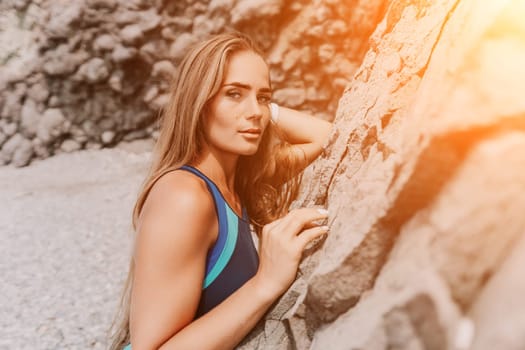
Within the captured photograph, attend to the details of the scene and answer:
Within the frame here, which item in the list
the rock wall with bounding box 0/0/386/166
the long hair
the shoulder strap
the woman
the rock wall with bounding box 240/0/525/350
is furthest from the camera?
the rock wall with bounding box 0/0/386/166

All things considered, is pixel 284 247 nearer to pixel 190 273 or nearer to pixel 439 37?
pixel 190 273

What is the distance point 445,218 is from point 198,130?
3.38 feet

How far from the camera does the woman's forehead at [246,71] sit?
1.66 m

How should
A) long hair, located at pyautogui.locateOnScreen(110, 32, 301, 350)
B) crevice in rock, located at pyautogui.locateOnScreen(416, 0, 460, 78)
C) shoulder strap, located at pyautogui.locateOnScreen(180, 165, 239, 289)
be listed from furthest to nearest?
long hair, located at pyautogui.locateOnScreen(110, 32, 301, 350)
shoulder strap, located at pyautogui.locateOnScreen(180, 165, 239, 289)
crevice in rock, located at pyautogui.locateOnScreen(416, 0, 460, 78)

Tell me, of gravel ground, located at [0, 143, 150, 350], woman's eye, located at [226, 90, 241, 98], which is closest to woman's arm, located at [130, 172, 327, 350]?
woman's eye, located at [226, 90, 241, 98]

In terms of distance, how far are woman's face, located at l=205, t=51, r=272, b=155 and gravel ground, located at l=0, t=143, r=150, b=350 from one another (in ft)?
7.62

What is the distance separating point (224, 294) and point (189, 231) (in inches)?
11.8

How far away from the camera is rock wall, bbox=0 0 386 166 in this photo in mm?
6465

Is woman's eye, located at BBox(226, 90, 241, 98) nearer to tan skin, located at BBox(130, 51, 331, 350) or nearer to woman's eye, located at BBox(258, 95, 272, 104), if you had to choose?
woman's eye, located at BBox(258, 95, 272, 104)

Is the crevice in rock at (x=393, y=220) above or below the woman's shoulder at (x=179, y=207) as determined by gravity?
above

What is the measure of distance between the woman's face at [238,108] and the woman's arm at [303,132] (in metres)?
0.49

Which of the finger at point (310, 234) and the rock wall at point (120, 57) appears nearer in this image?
the finger at point (310, 234)

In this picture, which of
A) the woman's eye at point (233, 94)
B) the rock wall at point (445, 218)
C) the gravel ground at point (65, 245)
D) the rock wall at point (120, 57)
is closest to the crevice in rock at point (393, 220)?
the rock wall at point (445, 218)

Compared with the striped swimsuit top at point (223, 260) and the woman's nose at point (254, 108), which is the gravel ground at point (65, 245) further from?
the woman's nose at point (254, 108)
